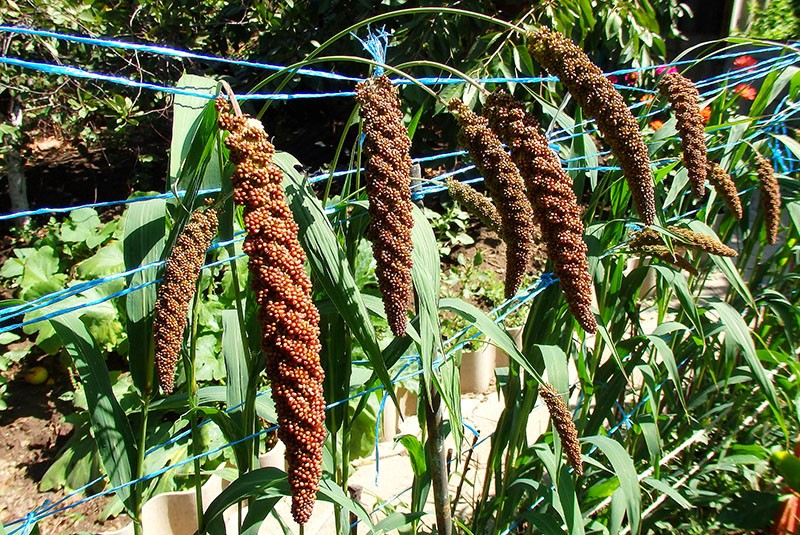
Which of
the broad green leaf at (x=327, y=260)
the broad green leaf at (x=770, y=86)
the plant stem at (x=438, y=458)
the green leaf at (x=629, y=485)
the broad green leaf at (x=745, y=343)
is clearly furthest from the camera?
the broad green leaf at (x=770, y=86)

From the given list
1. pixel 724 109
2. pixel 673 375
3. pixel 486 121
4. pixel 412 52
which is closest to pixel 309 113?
pixel 412 52

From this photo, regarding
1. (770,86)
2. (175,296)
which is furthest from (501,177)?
(770,86)

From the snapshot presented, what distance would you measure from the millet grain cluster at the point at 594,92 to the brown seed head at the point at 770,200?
1.14 m

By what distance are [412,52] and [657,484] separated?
8.69 ft

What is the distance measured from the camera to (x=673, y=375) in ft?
6.18

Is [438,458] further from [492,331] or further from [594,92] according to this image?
[594,92]

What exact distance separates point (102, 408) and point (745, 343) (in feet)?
5.76

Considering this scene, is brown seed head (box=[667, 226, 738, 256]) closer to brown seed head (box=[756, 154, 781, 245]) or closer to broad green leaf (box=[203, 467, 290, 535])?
brown seed head (box=[756, 154, 781, 245])

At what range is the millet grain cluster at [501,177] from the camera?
1.08m

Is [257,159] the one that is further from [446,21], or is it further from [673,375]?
[446,21]

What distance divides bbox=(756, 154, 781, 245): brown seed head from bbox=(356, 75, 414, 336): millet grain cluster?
61.8 inches

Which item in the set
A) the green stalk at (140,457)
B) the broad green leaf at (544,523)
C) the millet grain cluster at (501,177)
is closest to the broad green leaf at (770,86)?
the broad green leaf at (544,523)

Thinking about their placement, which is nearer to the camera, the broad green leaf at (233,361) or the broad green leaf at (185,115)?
the broad green leaf at (185,115)

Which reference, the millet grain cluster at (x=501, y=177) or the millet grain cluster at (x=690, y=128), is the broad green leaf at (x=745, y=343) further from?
the millet grain cluster at (x=501, y=177)
